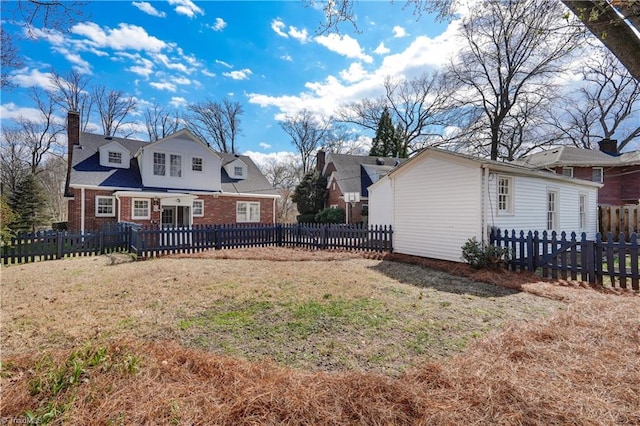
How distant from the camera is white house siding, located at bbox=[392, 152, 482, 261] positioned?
9.47 meters

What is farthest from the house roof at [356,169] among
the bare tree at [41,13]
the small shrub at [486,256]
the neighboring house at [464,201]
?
the bare tree at [41,13]

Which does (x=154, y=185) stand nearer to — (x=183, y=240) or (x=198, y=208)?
(x=198, y=208)

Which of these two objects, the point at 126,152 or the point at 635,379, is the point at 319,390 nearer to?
the point at 635,379

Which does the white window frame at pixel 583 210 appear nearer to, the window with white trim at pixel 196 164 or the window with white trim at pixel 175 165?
the window with white trim at pixel 196 164

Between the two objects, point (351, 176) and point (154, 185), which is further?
point (351, 176)

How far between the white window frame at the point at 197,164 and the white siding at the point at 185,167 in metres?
0.12

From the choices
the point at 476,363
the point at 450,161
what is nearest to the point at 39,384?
the point at 476,363

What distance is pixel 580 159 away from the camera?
22656 mm

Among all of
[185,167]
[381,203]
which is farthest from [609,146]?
[185,167]

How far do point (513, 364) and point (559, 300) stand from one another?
3.79 meters

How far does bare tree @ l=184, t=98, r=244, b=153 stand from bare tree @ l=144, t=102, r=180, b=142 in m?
1.98

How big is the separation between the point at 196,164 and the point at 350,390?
67.8ft

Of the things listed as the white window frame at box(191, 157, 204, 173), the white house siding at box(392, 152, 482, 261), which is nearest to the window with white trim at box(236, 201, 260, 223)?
the white window frame at box(191, 157, 204, 173)

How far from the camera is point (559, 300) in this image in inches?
227
